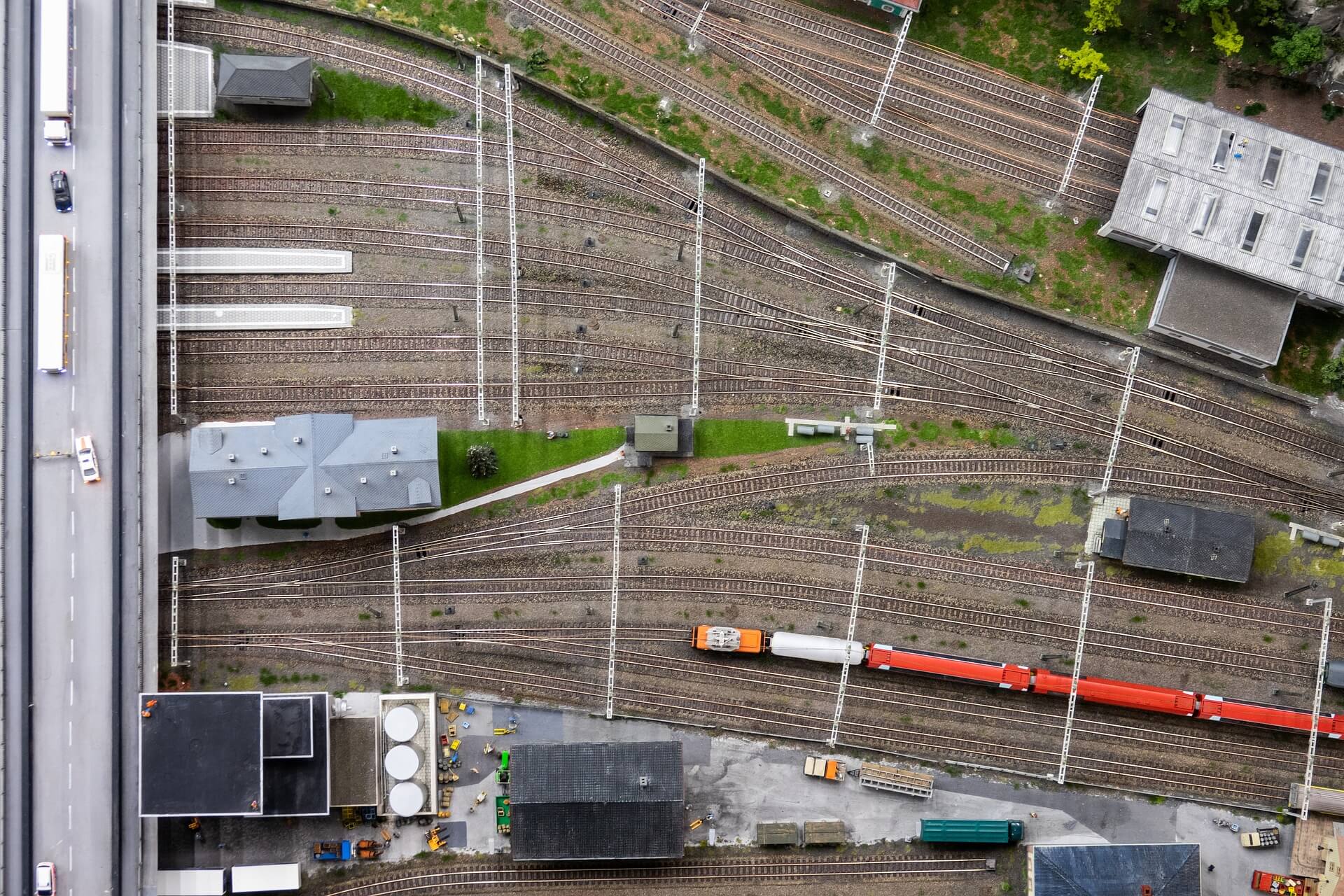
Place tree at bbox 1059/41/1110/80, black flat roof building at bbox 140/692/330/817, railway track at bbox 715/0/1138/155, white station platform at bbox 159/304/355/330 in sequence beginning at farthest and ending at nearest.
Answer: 1. railway track at bbox 715/0/1138/155
2. tree at bbox 1059/41/1110/80
3. white station platform at bbox 159/304/355/330
4. black flat roof building at bbox 140/692/330/817

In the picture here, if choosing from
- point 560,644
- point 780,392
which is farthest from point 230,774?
point 780,392

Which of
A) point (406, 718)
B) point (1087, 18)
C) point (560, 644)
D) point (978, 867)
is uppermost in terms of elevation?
point (1087, 18)

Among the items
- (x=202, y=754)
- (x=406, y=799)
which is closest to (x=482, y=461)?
(x=406, y=799)

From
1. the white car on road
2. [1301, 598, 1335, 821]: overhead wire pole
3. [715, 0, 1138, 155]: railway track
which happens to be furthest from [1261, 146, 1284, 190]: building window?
the white car on road

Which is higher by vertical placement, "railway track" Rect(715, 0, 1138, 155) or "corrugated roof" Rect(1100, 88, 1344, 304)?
"railway track" Rect(715, 0, 1138, 155)

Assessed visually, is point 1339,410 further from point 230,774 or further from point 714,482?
point 230,774

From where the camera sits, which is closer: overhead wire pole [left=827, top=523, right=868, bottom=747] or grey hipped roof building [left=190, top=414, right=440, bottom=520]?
grey hipped roof building [left=190, top=414, right=440, bottom=520]

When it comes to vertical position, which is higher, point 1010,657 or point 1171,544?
point 1171,544

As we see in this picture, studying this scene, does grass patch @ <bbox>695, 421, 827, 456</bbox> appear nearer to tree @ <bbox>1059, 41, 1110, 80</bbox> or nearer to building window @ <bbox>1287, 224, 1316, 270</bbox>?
tree @ <bbox>1059, 41, 1110, 80</bbox>
